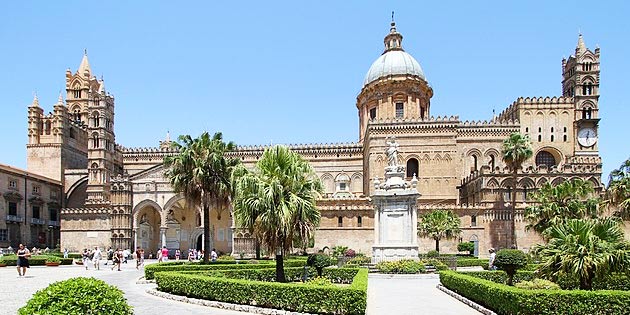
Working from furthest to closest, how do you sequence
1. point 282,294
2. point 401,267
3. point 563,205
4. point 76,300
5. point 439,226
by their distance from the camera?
point 439,226
point 563,205
point 401,267
point 282,294
point 76,300

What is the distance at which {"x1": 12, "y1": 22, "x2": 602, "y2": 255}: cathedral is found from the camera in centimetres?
5250

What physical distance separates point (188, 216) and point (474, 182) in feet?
102

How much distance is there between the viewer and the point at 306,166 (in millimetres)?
22094

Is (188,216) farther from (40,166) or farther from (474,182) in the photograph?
(474,182)

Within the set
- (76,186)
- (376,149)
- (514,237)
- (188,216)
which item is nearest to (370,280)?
(514,237)

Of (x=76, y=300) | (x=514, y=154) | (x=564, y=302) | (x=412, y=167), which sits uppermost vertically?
(x=514, y=154)

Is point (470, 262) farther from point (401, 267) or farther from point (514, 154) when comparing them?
point (514, 154)

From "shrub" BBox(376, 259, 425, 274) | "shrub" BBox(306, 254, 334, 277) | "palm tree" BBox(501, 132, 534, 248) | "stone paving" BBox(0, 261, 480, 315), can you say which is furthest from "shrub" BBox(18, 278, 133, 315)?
"palm tree" BBox(501, 132, 534, 248)

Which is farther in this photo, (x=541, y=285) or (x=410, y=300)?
(x=410, y=300)

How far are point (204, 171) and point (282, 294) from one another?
17.1 m

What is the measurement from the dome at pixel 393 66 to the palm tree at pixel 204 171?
3698cm

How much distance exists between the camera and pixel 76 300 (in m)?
8.66

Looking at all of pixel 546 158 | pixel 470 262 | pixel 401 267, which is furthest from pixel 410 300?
pixel 546 158

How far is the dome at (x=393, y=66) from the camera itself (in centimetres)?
6506
